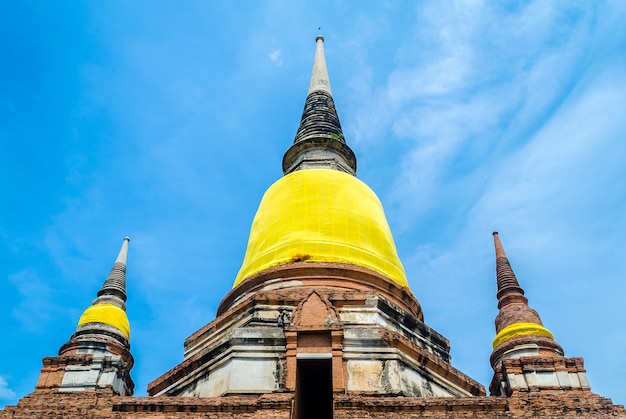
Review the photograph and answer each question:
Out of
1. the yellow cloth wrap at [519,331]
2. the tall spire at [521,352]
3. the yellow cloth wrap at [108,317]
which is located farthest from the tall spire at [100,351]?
the yellow cloth wrap at [519,331]

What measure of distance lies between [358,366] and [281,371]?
1.40 m

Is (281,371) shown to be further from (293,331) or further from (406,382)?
(406,382)

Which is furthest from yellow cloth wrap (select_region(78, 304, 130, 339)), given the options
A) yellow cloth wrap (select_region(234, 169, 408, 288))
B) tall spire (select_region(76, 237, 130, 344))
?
yellow cloth wrap (select_region(234, 169, 408, 288))

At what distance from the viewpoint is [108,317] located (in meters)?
15.8

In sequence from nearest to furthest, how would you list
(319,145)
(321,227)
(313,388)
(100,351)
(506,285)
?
(313,388) → (100,351) → (506,285) → (321,227) → (319,145)

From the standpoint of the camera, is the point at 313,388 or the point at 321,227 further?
the point at 321,227

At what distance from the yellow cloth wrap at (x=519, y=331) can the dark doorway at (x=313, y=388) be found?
379 centimetres

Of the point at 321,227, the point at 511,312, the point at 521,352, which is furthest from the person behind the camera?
the point at 321,227

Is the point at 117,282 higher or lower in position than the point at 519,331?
higher

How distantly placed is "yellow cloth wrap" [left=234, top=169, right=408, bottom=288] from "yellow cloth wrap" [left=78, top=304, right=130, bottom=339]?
2.77m

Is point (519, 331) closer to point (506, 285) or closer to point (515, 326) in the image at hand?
point (515, 326)

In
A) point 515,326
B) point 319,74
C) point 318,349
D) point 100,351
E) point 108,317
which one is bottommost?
point 318,349

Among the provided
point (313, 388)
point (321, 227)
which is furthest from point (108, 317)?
point (321, 227)

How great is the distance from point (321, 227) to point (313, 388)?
434cm
